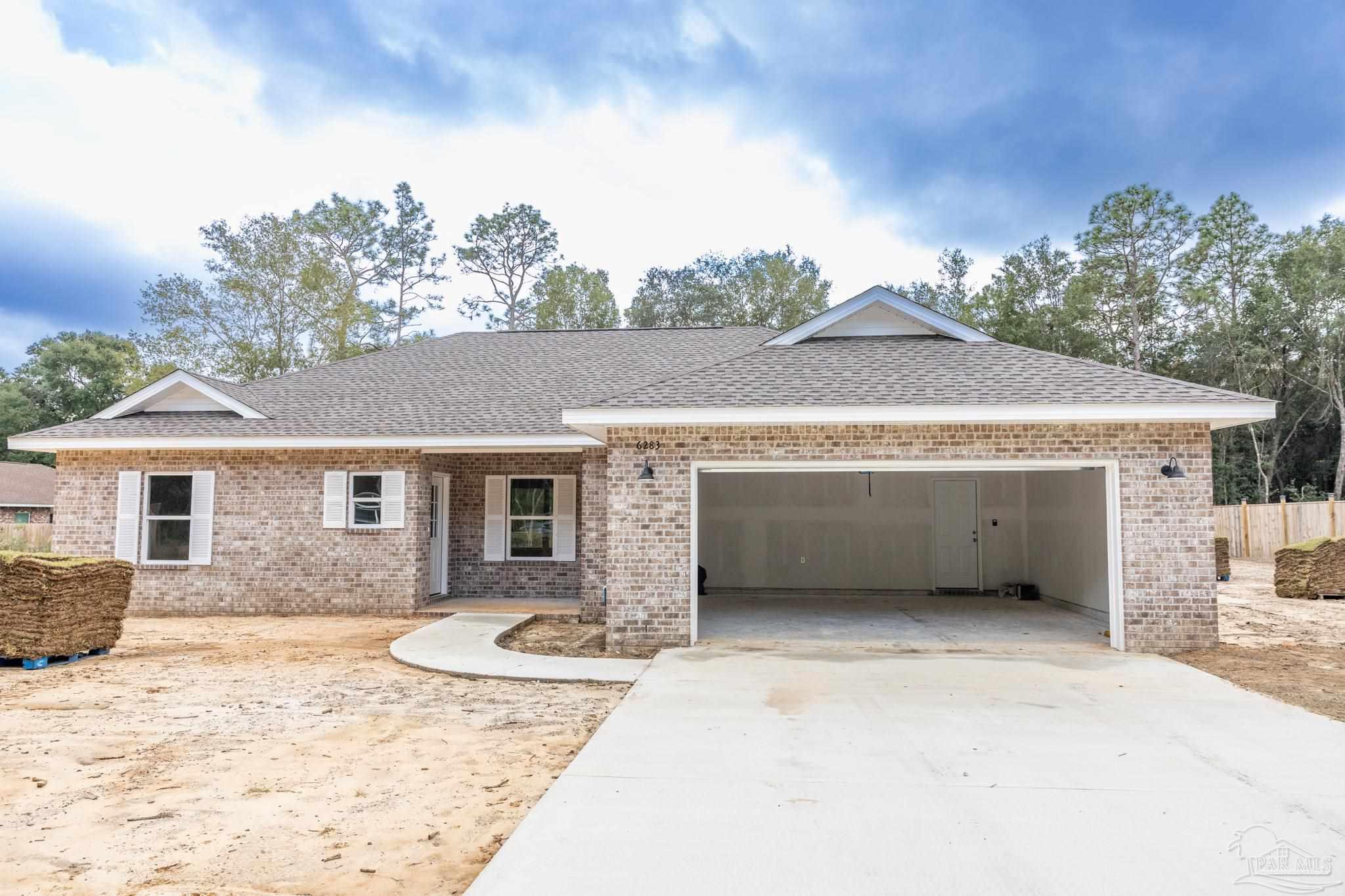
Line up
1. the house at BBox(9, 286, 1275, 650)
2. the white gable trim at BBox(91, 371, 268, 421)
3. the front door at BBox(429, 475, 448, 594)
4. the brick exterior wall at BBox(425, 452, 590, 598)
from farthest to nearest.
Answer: the brick exterior wall at BBox(425, 452, 590, 598), the front door at BBox(429, 475, 448, 594), the white gable trim at BBox(91, 371, 268, 421), the house at BBox(9, 286, 1275, 650)

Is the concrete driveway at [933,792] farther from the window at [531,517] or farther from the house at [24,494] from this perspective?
the house at [24,494]

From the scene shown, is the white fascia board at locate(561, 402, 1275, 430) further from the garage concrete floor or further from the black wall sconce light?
the garage concrete floor

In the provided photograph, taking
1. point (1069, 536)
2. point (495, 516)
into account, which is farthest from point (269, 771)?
point (1069, 536)

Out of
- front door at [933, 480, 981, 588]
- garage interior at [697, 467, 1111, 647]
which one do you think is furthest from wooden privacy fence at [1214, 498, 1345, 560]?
front door at [933, 480, 981, 588]

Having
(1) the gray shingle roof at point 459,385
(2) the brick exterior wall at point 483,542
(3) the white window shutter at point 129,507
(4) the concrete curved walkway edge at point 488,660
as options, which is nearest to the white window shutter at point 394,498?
(1) the gray shingle roof at point 459,385

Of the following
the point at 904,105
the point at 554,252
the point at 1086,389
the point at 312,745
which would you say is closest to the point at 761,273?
the point at 554,252

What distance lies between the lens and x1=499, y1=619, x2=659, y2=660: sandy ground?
8719mm

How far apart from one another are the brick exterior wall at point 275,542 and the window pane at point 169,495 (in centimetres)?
18

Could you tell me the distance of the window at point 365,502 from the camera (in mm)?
12086

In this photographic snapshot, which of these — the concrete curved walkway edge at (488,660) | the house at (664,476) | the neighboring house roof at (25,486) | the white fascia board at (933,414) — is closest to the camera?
the concrete curved walkway edge at (488,660)

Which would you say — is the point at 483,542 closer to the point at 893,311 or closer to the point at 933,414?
the point at 893,311

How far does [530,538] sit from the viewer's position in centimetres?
1327

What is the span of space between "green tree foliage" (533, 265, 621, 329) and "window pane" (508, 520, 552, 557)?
22.6m

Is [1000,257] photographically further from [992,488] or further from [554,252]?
[992,488]
